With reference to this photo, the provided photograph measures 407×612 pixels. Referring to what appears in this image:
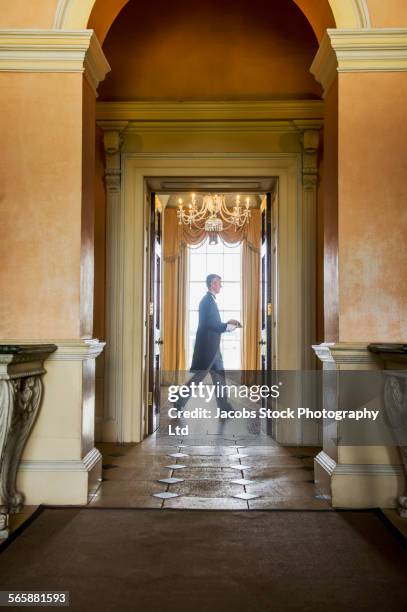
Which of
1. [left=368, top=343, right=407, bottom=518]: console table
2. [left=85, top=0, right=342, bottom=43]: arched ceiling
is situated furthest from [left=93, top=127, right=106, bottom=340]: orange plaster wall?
[left=368, top=343, right=407, bottom=518]: console table

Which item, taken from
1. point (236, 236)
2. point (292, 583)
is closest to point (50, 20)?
→ point (292, 583)

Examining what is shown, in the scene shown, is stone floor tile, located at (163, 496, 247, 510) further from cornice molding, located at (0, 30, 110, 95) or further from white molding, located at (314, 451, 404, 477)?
cornice molding, located at (0, 30, 110, 95)

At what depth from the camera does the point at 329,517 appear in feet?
11.0

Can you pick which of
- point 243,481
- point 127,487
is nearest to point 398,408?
point 243,481

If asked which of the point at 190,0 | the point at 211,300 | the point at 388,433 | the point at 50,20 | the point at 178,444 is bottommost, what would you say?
the point at 178,444

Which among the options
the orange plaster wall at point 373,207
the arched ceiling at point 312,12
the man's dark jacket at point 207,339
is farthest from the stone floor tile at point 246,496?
the man's dark jacket at point 207,339

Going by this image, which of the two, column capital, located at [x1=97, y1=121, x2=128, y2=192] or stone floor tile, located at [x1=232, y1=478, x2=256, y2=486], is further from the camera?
column capital, located at [x1=97, y1=121, x2=128, y2=192]

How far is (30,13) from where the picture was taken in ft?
12.3

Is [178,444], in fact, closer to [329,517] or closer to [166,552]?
[329,517]

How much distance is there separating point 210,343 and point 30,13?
4.15m

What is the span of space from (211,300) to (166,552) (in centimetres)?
465

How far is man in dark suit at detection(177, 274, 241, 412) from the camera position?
697 centimetres

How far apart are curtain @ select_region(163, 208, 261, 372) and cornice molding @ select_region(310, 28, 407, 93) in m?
7.60

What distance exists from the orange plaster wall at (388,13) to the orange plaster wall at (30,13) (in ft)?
6.17
